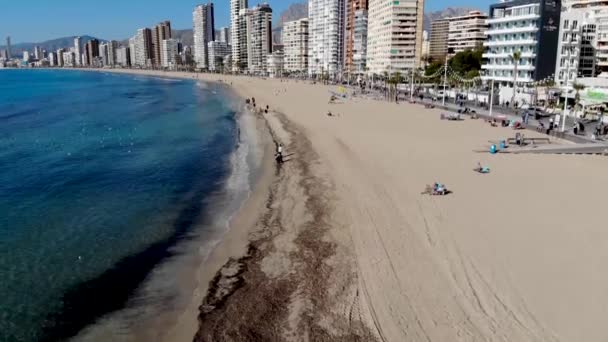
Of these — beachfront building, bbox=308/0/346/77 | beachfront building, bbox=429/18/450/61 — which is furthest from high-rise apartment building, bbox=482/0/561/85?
beachfront building, bbox=429/18/450/61

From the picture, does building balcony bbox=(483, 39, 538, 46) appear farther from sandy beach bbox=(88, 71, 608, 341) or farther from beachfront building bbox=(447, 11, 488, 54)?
beachfront building bbox=(447, 11, 488, 54)

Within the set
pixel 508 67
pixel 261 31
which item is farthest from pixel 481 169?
pixel 261 31

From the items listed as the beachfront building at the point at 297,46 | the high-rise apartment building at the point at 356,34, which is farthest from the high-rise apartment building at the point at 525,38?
the beachfront building at the point at 297,46

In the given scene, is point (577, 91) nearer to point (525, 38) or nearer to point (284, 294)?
point (525, 38)

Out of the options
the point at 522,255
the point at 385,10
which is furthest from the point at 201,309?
the point at 385,10

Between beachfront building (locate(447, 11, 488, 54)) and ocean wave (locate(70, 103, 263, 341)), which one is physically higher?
beachfront building (locate(447, 11, 488, 54))

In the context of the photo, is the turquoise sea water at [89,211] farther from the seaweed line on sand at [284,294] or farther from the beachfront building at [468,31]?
the beachfront building at [468,31]
